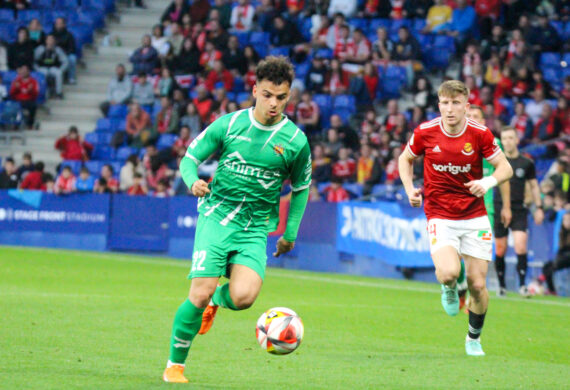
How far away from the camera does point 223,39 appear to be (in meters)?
26.2

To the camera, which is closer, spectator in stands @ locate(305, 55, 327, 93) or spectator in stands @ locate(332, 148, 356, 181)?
spectator in stands @ locate(332, 148, 356, 181)

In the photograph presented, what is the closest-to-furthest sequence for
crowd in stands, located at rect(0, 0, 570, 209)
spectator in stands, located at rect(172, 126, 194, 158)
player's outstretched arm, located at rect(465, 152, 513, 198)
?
1. player's outstretched arm, located at rect(465, 152, 513, 198)
2. crowd in stands, located at rect(0, 0, 570, 209)
3. spectator in stands, located at rect(172, 126, 194, 158)

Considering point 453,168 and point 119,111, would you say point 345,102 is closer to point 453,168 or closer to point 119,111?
point 119,111

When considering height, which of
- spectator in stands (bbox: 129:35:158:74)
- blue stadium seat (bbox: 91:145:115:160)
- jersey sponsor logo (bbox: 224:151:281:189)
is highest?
jersey sponsor logo (bbox: 224:151:281:189)

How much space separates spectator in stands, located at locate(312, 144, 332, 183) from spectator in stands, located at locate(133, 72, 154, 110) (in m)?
6.75

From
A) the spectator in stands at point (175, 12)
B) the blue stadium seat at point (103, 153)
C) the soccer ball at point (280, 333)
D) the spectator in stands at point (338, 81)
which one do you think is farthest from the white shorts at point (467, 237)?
the spectator in stands at point (175, 12)

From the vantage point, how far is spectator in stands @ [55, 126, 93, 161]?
2562 centimetres

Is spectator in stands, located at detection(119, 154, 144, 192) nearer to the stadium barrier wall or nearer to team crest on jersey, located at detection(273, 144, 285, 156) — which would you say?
the stadium barrier wall

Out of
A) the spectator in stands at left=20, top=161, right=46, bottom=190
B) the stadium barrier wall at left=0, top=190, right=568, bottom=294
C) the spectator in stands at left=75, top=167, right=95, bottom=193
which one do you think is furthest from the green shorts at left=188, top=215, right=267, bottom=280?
the spectator in stands at left=20, top=161, right=46, bottom=190

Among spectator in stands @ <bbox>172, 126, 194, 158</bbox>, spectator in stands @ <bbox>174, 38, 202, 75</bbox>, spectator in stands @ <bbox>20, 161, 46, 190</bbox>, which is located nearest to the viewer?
spectator in stands @ <bbox>172, 126, 194, 158</bbox>

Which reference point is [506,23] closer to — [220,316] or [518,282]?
[518,282]

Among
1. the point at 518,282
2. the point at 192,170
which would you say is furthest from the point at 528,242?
the point at 192,170

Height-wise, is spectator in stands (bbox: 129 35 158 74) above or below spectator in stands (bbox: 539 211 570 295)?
above

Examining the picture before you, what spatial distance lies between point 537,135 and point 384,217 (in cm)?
391
